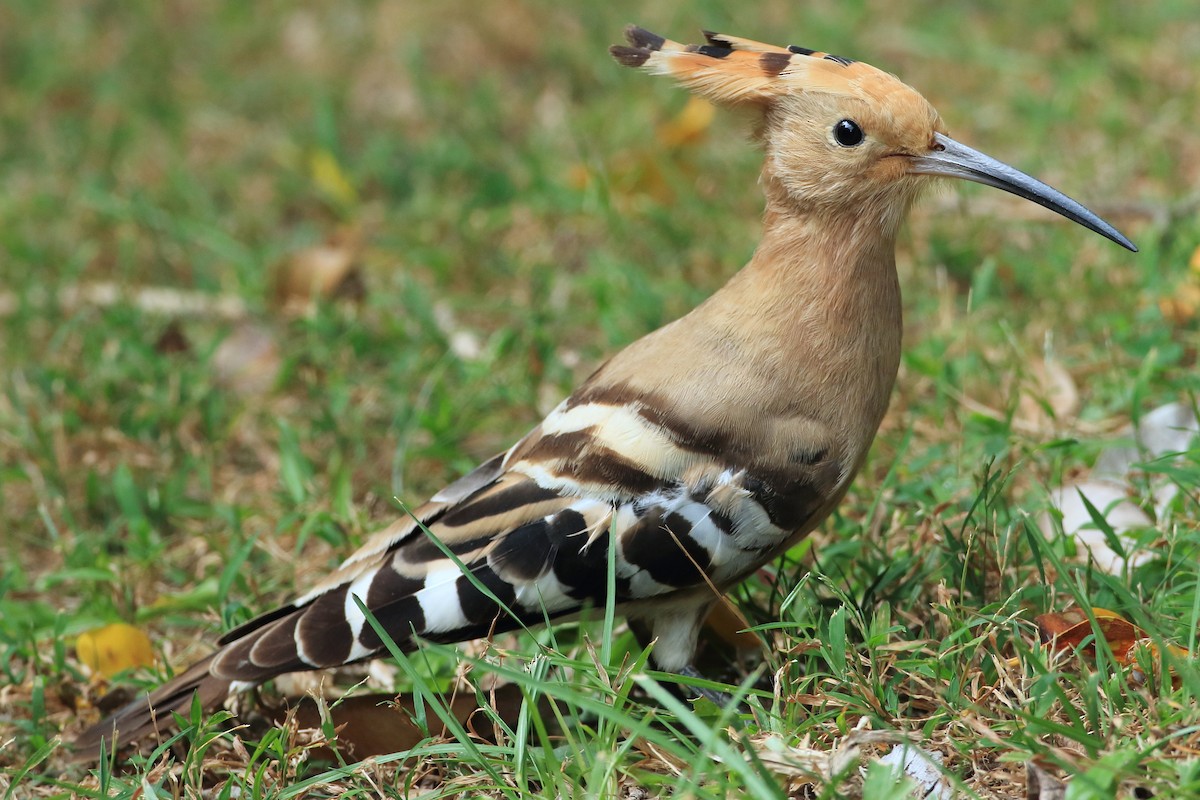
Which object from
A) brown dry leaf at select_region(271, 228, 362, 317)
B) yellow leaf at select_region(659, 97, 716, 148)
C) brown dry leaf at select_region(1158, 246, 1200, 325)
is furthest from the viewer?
yellow leaf at select_region(659, 97, 716, 148)

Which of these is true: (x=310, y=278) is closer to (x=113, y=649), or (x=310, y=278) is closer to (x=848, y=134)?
(x=113, y=649)

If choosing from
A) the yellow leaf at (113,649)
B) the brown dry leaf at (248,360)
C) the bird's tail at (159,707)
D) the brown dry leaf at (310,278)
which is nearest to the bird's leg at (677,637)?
Result: the bird's tail at (159,707)

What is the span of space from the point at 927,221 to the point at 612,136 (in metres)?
1.06

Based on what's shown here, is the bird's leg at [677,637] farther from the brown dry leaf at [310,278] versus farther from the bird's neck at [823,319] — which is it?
the brown dry leaf at [310,278]

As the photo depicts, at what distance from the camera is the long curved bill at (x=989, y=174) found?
210 centimetres

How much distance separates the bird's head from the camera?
209 cm

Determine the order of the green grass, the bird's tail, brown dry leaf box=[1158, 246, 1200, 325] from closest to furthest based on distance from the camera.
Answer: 1. the green grass
2. the bird's tail
3. brown dry leaf box=[1158, 246, 1200, 325]

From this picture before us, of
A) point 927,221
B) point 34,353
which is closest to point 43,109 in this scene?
point 34,353

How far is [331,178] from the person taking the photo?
4.16m

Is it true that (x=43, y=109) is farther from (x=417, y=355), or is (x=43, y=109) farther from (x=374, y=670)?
(x=374, y=670)

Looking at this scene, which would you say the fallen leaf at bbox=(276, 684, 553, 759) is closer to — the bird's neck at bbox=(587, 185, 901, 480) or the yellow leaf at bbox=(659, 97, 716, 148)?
the bird's neck at bbox=(587, 185, 901, 480)

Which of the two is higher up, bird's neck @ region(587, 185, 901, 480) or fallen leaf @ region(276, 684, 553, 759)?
bird's neck @ region(587, 185, 901, 480)

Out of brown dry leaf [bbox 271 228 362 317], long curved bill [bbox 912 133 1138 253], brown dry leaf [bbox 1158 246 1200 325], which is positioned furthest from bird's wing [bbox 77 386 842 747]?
brown dry leaf [bbox 271 228 362 317]

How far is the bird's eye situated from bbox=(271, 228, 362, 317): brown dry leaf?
175 centimetres
